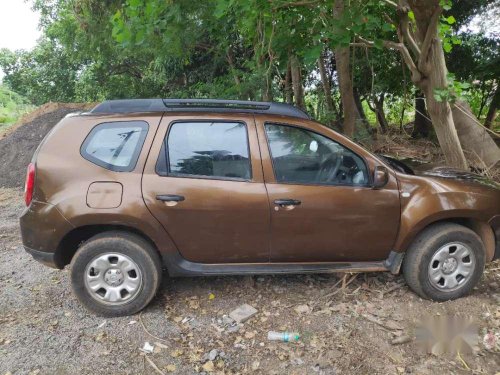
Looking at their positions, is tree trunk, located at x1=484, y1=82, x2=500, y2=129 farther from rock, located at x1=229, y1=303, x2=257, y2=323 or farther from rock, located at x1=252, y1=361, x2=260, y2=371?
rock, located at x1=252, y1=361, x2=260, y2=371

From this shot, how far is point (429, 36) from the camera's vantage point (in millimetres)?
4891

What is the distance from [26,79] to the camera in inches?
609

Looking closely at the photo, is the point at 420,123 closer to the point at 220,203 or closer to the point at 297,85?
the point at 297,85

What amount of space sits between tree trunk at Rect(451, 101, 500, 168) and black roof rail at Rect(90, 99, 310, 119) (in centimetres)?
467

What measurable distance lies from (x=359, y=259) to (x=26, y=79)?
1603 cm

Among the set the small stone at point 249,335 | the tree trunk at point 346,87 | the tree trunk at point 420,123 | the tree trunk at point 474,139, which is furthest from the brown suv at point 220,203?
the tree trunk at point 420,123

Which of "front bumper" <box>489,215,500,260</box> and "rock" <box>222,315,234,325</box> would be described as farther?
"front bumper" <box>489,215,500,260</box>

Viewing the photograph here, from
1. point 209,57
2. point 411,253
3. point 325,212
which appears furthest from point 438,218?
point 209,57

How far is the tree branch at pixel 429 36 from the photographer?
15.4 feet

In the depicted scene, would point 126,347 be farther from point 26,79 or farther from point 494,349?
point 26,79

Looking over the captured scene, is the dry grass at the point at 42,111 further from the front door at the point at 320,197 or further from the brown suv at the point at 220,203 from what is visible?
the front door at the point at 320,197

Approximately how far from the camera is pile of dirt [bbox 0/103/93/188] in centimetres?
880

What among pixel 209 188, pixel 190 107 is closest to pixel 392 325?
pixel 209 188

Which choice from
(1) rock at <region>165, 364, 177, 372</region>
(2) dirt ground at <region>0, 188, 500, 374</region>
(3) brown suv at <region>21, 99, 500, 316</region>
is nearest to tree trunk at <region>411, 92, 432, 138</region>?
(2) dirt ground at <region>0, 188, 500, 374</region>
